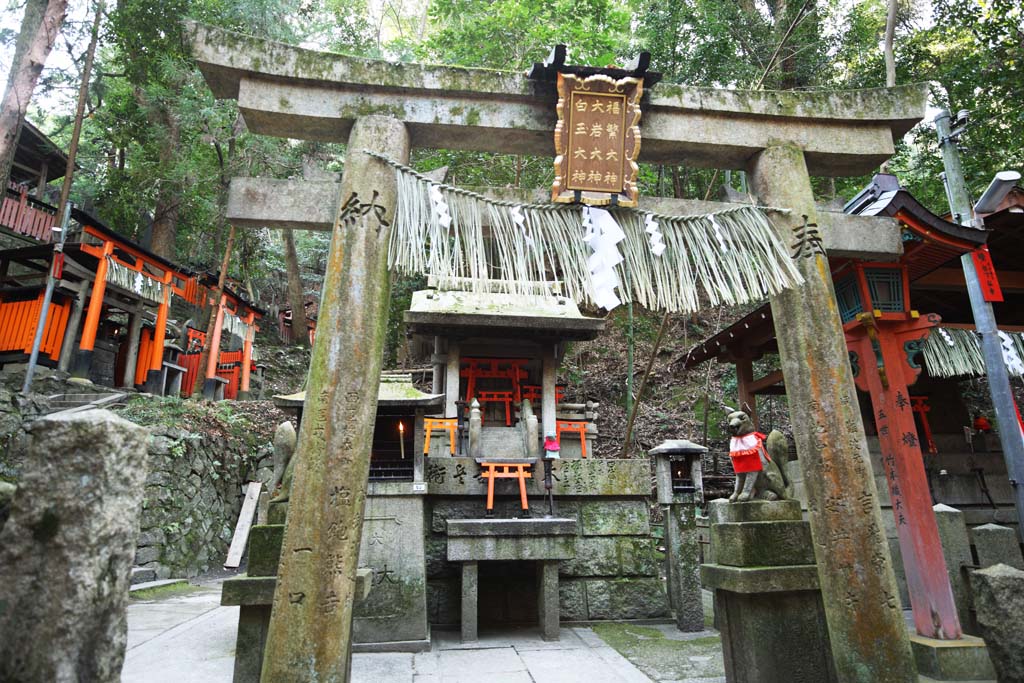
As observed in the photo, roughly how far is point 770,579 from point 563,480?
5017 mm

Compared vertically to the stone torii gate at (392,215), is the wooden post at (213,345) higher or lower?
higher

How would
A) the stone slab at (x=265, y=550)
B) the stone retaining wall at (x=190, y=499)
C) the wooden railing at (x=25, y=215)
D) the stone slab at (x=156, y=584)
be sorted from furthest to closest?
1. the wooden railing at (x=25, y=215)
2. the stone retaining wall at (x=190, y=499)
3. the stone slab at (x=156, y=584)
4. the stone slab at (x=265, y=550)

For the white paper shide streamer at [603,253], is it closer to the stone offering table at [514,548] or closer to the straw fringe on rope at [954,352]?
the stone offering table at [514,548]

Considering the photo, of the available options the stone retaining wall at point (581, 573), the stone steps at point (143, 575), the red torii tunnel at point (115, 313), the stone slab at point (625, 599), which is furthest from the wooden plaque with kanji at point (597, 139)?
the red torii tunnel at point (115, 313)

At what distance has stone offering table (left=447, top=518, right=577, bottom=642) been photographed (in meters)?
7.16

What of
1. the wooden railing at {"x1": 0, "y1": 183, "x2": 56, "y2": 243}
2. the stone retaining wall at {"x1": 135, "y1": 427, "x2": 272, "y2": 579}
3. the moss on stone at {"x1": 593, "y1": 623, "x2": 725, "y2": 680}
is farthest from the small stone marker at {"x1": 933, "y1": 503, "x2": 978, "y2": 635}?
the wooden railing at {"x1": 0, "y1": 183, "x2": 56, "y2": 243}

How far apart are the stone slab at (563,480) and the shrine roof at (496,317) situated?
2.84 meters

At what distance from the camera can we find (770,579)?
395 cm

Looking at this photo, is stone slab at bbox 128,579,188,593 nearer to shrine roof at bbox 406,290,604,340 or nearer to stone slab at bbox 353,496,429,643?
stone slab at bbox 353,496,429,643

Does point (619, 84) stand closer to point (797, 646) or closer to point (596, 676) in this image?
point (797, 646)

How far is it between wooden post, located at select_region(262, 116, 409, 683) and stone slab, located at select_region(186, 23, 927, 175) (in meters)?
0.43

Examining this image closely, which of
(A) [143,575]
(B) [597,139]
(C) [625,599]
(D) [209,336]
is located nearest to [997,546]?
(C) [625,599]

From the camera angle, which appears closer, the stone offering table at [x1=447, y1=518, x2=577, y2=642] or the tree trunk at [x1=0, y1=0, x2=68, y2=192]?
the stone offering table at [x1=447, y1=518, x2=577, y2=642]

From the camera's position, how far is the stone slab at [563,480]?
8516 millimetres
